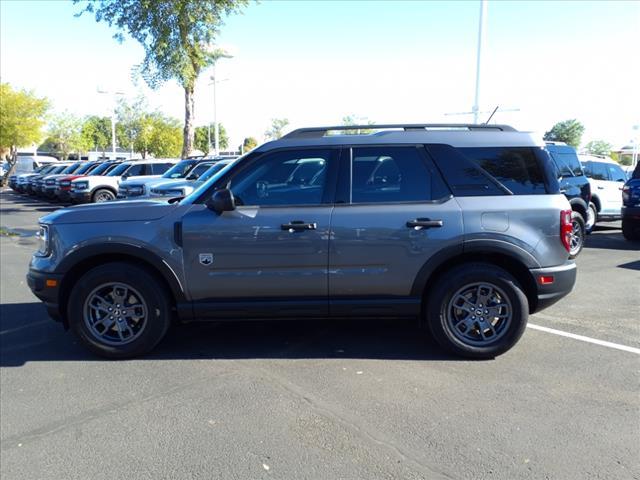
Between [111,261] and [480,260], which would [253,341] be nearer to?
[111,261]

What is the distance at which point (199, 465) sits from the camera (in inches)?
118

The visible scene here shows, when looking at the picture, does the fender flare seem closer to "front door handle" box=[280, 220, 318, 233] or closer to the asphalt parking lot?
the asphalt parking lot

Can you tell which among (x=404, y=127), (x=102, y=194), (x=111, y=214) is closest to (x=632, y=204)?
(x=404, y=127)

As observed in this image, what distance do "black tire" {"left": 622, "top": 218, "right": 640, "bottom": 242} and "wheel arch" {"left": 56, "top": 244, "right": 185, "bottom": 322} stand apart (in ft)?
31.8

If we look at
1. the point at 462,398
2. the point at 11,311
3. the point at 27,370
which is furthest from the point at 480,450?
the point at 11,311

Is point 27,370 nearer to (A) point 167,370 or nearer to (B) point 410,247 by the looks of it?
(A) point 167,370

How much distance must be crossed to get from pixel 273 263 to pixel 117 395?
1.56 meters

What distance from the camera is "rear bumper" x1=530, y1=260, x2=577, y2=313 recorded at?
14.5 ft

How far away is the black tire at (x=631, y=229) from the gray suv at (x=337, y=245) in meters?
7.25

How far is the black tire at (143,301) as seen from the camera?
4.42 m

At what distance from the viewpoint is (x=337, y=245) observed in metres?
4.32

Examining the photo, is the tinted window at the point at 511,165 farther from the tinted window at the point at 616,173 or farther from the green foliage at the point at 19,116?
the green foliage at the point at 19,116

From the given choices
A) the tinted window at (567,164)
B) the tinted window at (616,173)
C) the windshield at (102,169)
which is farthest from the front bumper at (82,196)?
the tinted window at (616,173)

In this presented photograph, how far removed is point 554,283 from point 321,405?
7.56 feet
